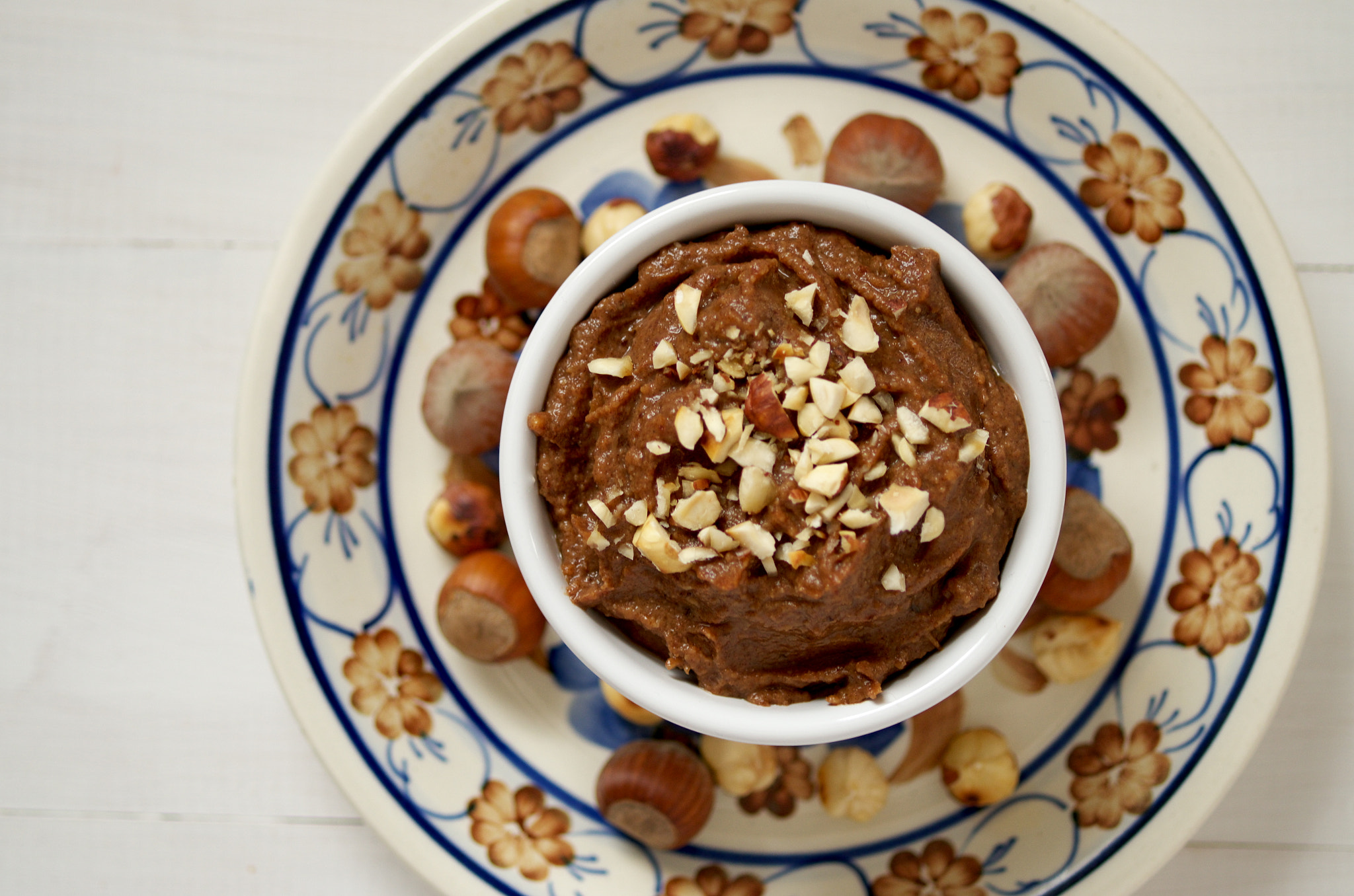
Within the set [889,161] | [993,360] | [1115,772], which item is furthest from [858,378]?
[1115,772]

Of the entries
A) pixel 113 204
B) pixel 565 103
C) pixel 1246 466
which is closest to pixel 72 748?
pixel 113 204

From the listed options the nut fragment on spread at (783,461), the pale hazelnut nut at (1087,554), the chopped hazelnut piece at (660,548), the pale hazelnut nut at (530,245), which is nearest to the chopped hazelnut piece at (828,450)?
the nut fragment on spread at (783,461)

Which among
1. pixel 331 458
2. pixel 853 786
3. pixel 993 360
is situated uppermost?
pixel 993 360

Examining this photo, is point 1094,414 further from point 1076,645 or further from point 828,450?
point 828,450

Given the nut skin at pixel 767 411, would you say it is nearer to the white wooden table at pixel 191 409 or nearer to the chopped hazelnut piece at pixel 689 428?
the chopped hazelnut piece at pixel 689 428

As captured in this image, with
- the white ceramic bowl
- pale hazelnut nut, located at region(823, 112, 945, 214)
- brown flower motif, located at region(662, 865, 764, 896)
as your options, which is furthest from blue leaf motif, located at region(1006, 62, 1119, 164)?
brown flower motif, located at region(662, 865, 764, 896)

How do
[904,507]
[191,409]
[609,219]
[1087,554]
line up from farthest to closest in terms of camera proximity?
[191,409]
[609,219]
[1087,554]
[904,507]
